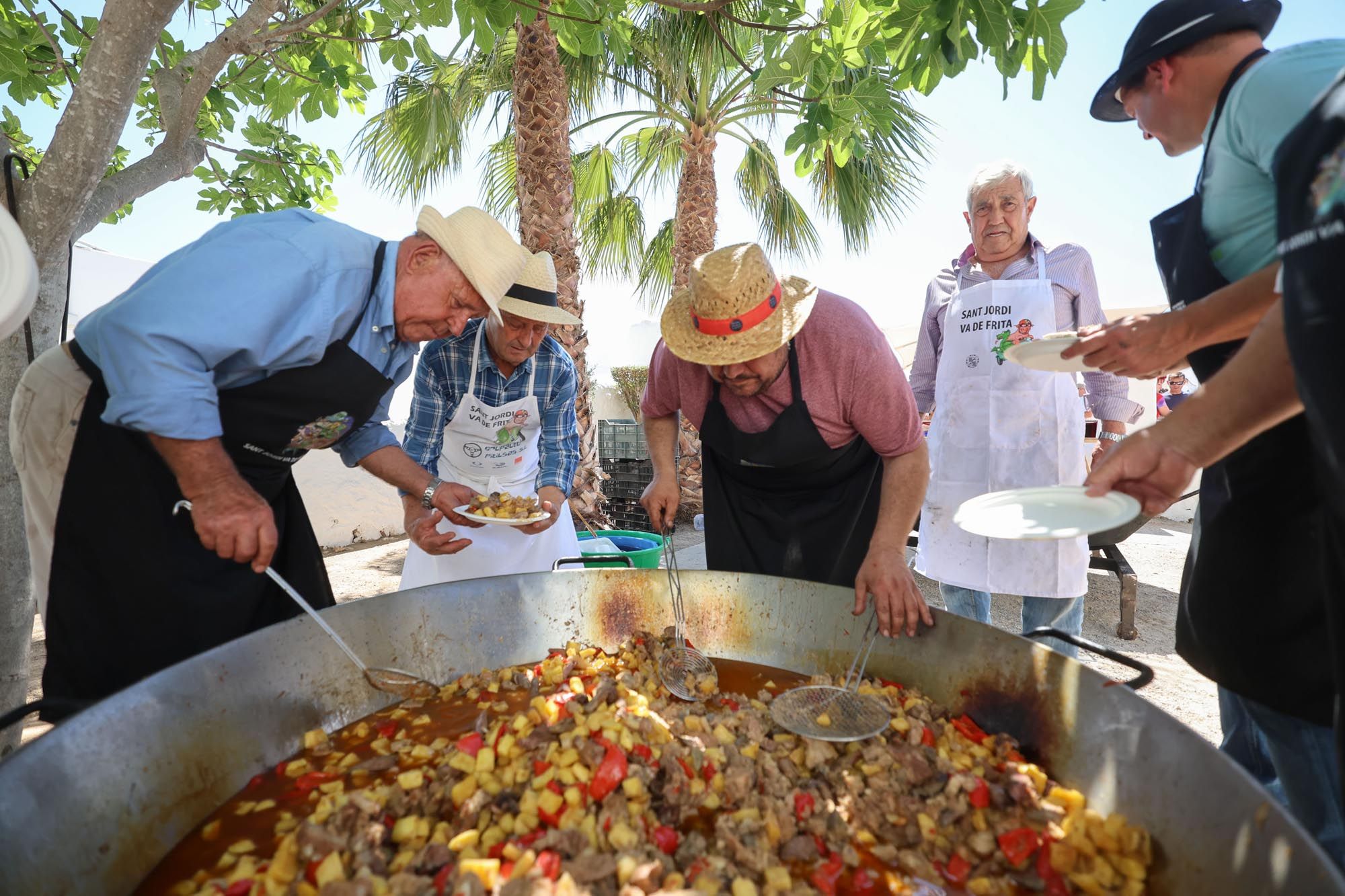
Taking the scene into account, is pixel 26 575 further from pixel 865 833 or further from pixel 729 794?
pixel 865 833

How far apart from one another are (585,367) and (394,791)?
5.62 meters

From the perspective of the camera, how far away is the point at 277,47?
3061 mm

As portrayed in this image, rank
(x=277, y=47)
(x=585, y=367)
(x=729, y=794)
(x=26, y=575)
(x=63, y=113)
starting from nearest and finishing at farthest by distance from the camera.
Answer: (x=729, y=794) < (x=63, y=113) < (x=26, y=575) < (x=277, y=47) < (x=585, y=367)

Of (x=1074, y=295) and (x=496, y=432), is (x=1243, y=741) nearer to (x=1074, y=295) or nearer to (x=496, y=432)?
(x=1074, y=295)

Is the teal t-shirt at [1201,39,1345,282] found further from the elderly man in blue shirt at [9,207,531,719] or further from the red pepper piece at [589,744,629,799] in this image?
the elderly man in blue shirt at [9,207,531,719]

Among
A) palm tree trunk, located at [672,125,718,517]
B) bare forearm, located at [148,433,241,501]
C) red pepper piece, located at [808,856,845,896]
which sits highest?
palm tree trunk, located at [672,125,718,517]

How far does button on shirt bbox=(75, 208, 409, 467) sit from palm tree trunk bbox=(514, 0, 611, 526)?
4342mm

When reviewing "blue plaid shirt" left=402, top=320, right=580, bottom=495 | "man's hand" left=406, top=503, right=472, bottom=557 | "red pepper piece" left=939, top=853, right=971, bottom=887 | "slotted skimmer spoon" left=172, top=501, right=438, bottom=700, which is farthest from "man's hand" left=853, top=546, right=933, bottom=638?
"blue plaid shirt" left=402, top=320, right=580, bottom=495

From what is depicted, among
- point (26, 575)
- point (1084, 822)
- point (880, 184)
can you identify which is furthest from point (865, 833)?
point (880, 184)

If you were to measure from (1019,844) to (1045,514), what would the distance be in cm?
Result: 60

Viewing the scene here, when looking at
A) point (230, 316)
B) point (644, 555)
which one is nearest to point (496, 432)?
point (230, 316)

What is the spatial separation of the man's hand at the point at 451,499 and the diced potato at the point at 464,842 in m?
1.48

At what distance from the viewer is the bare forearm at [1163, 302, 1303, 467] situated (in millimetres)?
951

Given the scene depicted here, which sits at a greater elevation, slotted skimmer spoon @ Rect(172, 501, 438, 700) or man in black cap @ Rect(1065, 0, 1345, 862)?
man in black cap @ Rect(1065, 0, 1345, 862)
